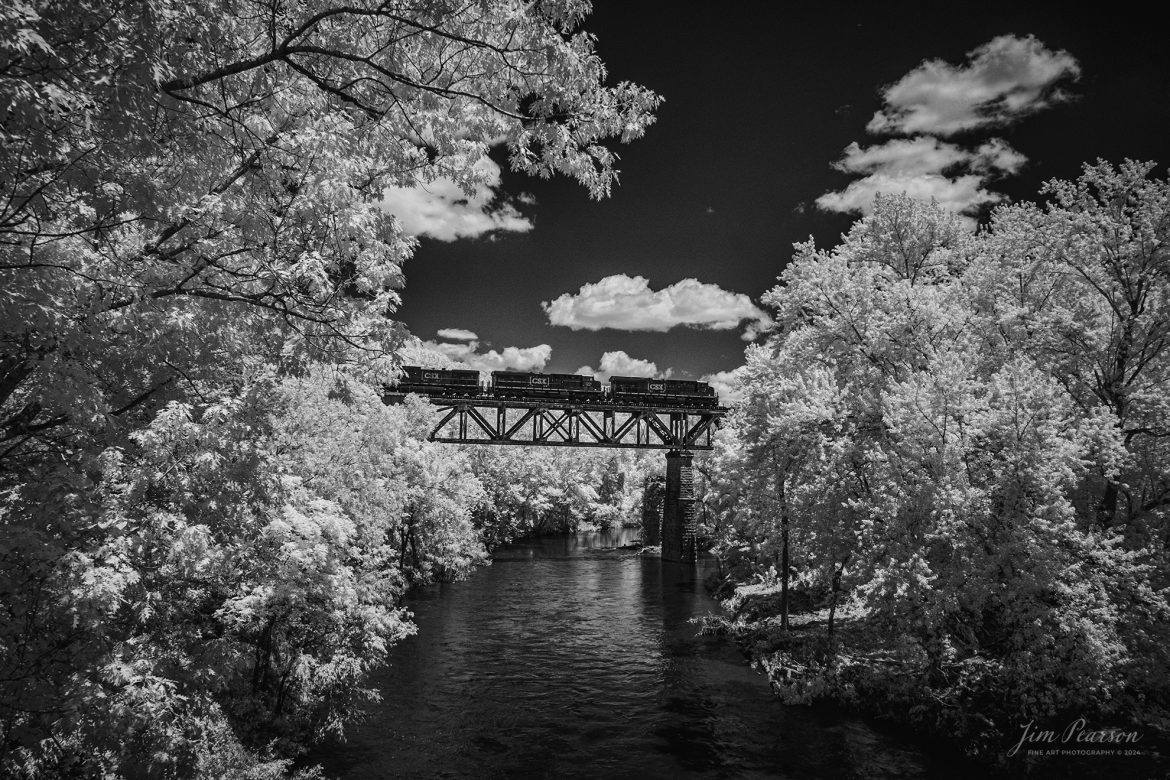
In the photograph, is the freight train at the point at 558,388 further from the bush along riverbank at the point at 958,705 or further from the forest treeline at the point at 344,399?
the bush along riverbank at the point at 958,705

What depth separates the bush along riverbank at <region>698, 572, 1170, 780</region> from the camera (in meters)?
10.9

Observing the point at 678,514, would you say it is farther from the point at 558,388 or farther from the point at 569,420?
the point at 558,388

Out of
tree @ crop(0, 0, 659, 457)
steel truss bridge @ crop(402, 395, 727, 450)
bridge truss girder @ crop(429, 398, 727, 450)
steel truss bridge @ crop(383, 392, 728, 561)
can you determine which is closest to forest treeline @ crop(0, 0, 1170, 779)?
tree @ crop(0, 0, 659, 457)

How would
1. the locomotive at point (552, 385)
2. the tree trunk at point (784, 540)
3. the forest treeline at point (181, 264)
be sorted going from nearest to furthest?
the forest treeline at point (181, 264), the tree trunk at point (784, 540), the locomotive at point (552, 385)

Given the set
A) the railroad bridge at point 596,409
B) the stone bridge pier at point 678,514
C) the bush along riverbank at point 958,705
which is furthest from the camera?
the stone bridge pier at point 678,514

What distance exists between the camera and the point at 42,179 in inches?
168

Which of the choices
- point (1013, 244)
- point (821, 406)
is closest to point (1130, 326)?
point (1013, 244)

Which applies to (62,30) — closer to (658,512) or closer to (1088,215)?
(1088,215)

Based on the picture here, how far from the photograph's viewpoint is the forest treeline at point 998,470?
11.0m

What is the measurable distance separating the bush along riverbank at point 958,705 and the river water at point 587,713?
0.66m

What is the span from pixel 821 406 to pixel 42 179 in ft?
46.4

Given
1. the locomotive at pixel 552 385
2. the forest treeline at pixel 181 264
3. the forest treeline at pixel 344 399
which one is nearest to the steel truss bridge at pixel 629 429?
the locomotive at pixel 552 385

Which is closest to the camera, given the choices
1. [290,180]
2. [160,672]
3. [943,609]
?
[290,180]

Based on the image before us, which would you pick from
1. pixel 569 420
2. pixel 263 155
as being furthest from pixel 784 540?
pixel 569 420
